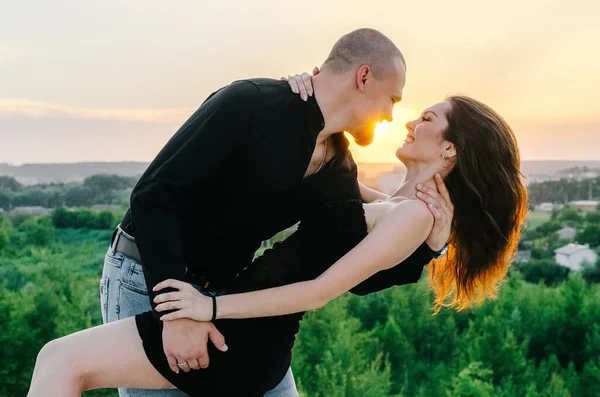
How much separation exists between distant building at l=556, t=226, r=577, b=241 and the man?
38.1m

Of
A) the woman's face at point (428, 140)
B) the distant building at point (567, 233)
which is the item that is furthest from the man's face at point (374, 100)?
the distant building at point (567, 233)

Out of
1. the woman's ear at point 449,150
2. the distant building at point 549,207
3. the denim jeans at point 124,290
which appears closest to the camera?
the denim jeans at point 124,290

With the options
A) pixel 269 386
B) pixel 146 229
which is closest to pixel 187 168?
pixel 146 229

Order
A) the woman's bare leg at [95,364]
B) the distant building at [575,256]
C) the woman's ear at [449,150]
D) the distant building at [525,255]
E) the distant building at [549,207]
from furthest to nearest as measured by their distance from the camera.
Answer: the distant building at [549,207] < the distant building at [525,255] < the distant building at [575,256] < the woman's ear at [449,150] < the woman's bare leg at [95,364]

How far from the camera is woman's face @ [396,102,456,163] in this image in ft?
8.32

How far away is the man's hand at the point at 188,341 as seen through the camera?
2.02 m

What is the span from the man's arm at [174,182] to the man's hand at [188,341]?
135 millimetres

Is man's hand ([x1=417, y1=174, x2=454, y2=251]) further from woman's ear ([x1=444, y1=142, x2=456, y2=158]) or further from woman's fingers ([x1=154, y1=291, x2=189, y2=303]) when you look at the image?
woman's fingers ([x1=154, y1=291, x2=189, y2=303])

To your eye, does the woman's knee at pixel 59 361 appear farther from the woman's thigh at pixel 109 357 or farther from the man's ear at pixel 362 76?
the man's ear at pixel 362 76

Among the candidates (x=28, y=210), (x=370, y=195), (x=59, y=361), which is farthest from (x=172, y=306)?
(x=28, y=210)

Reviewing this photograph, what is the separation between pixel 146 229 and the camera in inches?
80.2

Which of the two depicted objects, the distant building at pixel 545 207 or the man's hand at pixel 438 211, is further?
the distant building at pixel 545 207

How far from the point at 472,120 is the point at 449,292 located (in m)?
0.71

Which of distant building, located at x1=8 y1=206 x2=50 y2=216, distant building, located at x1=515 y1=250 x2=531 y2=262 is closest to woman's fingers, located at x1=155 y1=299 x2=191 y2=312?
distant building, located at x1=515 y1=250 x2=531 y2=262
